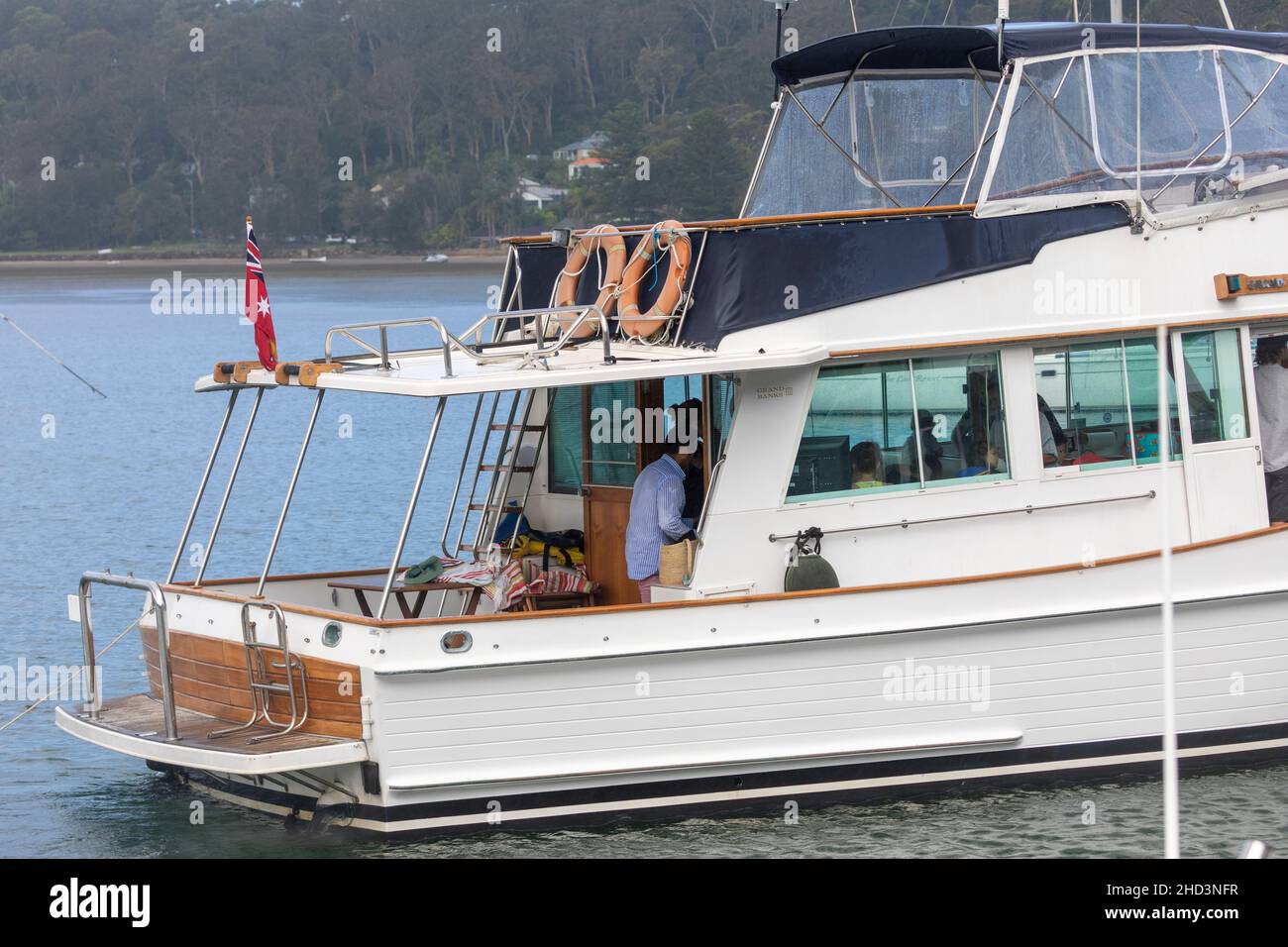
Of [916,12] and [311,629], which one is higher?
[916,12]

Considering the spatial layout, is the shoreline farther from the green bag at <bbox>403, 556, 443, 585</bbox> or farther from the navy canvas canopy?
the green bag at <bbox>403, 556, 443, 585</bbox>

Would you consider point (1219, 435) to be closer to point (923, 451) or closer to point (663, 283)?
point (923, 451)

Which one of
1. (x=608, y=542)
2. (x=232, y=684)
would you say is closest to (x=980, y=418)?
(x=608, y=542)

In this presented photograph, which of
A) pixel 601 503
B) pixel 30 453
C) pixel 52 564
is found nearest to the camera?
pixel 601 503

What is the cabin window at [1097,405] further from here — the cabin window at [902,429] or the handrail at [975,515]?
the cabin window at [902,429]

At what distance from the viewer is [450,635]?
9.53 meters

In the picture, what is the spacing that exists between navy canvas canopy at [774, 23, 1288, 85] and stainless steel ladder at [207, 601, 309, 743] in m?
5.31

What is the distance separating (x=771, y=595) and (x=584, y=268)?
265 centimetres

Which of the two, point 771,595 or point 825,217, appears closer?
point 771,595

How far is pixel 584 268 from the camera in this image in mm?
11359

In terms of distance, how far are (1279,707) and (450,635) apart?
5.03m

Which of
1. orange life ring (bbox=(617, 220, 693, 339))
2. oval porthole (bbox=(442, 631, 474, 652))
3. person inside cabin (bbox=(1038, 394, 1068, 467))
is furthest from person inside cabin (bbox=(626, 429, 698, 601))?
person inside cabin (bbox=(1038, 394, 1068, 467))

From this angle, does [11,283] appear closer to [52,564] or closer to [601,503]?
[52,564]
